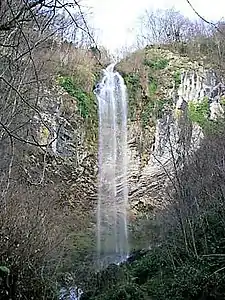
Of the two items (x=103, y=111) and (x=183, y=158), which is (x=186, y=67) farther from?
(x=183, y=158)

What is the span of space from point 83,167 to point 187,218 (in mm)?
10981

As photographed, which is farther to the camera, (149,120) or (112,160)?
(149,120)

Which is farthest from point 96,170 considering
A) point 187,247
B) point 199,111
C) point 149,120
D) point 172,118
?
point 187,247

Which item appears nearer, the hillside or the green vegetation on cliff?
the hillside

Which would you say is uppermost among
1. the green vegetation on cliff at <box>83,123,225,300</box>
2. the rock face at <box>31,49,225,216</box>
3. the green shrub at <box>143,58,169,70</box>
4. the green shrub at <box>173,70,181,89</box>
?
the green shrub at <box>143,58,169,70</box>

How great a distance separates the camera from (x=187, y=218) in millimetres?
7941

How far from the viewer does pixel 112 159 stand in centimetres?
1886

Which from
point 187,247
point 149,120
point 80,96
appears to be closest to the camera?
point 187,247

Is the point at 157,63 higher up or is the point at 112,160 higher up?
the point at 157,63

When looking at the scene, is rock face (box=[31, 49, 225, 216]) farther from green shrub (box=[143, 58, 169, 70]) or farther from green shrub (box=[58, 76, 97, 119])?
green shrub (box=[58, 76, 97, 119])

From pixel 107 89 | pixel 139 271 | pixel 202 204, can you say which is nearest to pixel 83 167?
pixel 107 89

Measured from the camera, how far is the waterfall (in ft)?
57.4

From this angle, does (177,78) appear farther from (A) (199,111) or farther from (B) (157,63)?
(A) (199,111)

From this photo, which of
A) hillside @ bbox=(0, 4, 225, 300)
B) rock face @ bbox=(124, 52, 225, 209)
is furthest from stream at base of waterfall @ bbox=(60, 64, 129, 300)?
rock face @ bbox=(124, 52, 225, 209)
